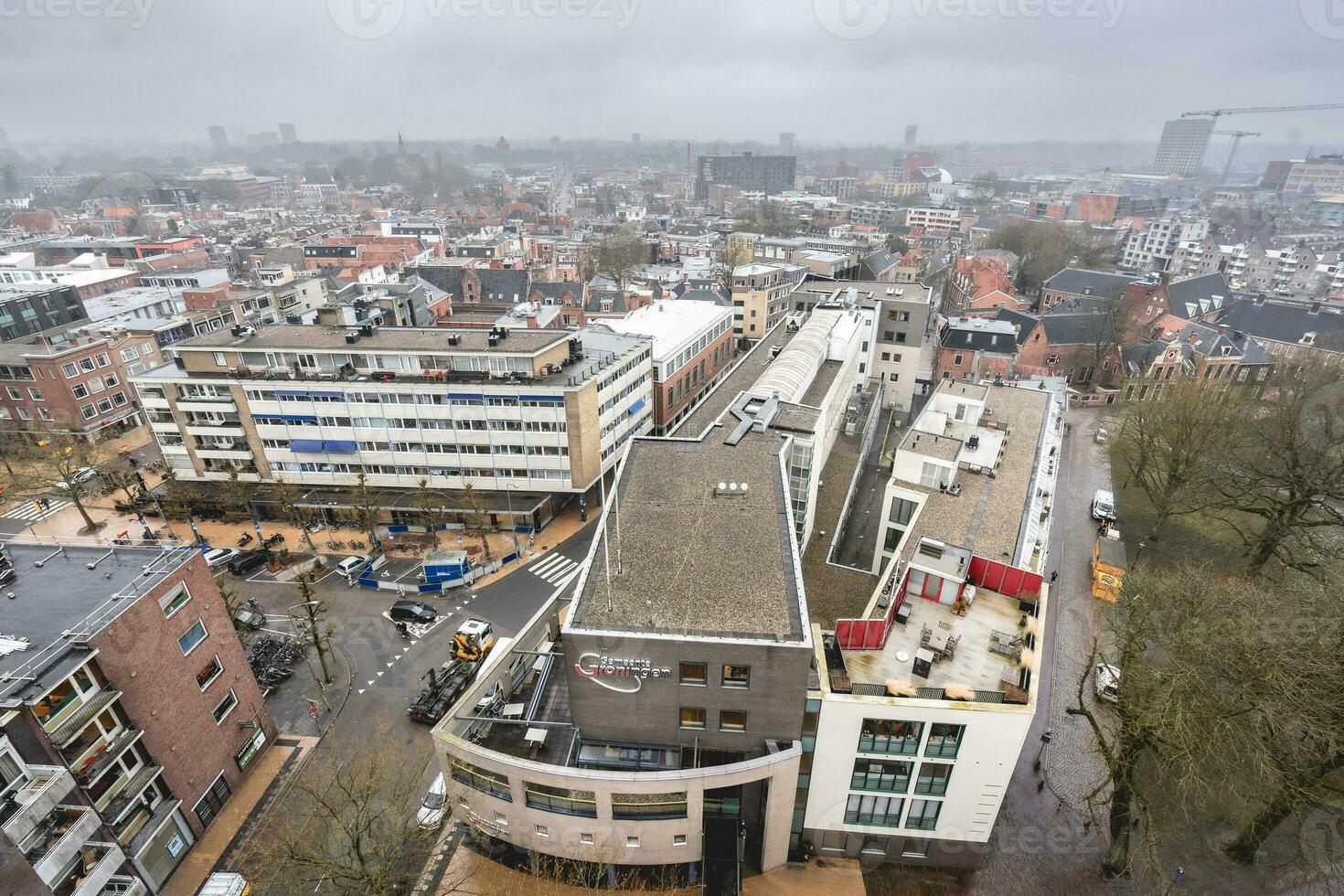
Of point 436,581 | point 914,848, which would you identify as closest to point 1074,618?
Answer: point 914,848

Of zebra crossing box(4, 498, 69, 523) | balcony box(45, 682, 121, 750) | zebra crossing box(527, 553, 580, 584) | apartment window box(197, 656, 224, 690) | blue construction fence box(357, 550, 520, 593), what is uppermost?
balcony box(45, 682, 121, 750)

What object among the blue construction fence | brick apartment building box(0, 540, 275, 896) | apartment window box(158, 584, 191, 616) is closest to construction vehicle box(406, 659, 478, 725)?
brick apartment building box(0, 540, 275, 896)

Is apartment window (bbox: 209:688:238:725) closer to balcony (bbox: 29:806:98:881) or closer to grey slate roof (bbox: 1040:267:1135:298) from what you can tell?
balcony (bbox: 29:806:98:881)

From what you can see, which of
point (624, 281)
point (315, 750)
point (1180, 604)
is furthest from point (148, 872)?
point (624, 281)

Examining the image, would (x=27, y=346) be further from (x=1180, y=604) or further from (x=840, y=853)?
(x=1180, y=604)

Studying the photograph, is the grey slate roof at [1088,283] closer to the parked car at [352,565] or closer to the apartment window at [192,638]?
the parked car at [352,565]

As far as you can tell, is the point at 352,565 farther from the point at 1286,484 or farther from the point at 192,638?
the point at 1286,484
